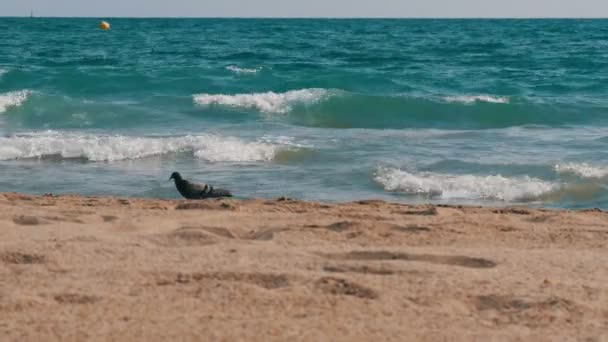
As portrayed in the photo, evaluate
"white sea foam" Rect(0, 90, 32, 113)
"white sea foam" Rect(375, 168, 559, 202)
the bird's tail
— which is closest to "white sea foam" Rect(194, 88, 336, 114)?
"white sea foam" Rect(0, 90, 32, 113)

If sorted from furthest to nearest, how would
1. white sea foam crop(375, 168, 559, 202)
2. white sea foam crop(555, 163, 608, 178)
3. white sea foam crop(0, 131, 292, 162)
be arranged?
1. white sea foam crop(0, 131, 292, 162)
2. white sea foam crop(555, 163, 608, 178)
3. white sea foam crop(375, 168, 559, 202)

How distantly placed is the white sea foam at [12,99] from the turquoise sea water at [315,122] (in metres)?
0.04

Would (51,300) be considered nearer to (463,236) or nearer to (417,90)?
(463,236)

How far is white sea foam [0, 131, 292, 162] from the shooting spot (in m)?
11.0

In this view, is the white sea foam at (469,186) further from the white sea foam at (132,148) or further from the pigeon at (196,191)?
the white sea foam at (132,148)

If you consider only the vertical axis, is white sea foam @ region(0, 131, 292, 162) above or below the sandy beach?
below

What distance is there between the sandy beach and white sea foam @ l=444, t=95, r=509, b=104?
9.85 metres

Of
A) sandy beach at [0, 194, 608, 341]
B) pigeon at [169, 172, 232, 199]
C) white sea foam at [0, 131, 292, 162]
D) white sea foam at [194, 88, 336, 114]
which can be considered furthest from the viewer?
white sea foam at [194, 88, 336, 114]

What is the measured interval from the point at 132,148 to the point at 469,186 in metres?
4.44

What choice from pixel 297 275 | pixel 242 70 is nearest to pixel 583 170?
pixel 297 275

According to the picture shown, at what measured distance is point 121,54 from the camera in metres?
27.3

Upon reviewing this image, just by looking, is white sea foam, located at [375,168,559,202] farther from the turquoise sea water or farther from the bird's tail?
the bird's tail

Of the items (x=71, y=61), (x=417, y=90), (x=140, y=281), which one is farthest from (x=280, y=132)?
(x=71, y=61)

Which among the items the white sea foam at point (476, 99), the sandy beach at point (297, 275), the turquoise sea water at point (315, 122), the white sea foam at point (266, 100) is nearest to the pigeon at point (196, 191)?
the turquoise sea water at point (315, 122)
